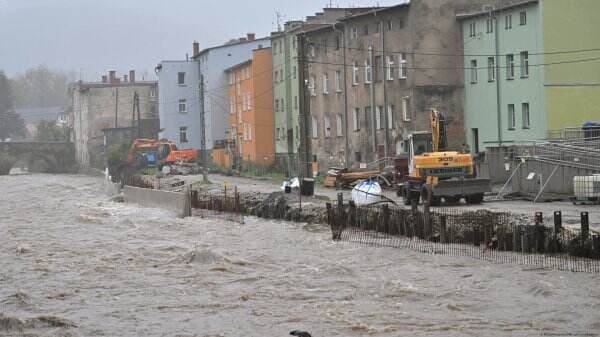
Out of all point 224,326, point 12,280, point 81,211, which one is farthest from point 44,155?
point 224,326

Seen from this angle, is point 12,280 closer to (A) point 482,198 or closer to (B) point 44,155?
(A) point 482,198

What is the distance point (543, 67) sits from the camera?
57406 mm

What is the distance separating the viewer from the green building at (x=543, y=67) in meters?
57.3

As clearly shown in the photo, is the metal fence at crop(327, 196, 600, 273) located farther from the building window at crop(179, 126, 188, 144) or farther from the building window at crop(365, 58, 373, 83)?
the building window at crop(179, 126, 188, 144)

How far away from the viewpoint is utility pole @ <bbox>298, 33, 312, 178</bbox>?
1889 inches

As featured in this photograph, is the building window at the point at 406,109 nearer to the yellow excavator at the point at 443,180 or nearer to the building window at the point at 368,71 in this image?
the building window at the point at 368,71

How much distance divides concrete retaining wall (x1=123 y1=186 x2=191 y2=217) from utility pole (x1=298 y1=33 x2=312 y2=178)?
5.49m

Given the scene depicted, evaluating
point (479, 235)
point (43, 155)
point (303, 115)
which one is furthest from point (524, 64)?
point (43, 155)

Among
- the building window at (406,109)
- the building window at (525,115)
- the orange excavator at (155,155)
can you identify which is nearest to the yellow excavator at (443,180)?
the building window at (525,115)

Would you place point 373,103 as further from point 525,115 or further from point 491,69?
point 525,115

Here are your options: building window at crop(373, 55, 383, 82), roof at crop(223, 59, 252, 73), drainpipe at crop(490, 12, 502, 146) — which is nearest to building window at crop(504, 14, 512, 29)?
drainpipe at crop(490, 12, 502, 146)

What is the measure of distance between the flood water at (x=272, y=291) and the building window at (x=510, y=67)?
1034 inches

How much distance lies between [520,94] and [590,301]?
3929cm

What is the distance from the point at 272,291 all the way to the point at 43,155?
372 feet
